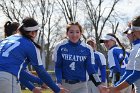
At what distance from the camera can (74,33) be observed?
27.1 feet

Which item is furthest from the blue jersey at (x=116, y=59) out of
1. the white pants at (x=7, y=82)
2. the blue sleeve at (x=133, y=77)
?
the blue sleeve at (x=133, y=77)

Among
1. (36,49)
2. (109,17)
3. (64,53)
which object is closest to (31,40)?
(36,49)

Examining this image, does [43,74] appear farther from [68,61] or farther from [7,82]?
[68,61]

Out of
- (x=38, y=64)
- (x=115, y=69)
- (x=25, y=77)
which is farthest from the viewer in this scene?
(x=115, y=69)

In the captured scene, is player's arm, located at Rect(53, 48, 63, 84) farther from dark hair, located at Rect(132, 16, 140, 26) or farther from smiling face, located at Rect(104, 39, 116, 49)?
smiling face, located at Rect(104, 39, 116, 49)

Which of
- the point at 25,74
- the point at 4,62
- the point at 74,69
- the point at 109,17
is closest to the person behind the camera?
the point at 4,62

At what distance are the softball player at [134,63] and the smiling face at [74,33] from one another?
199cm

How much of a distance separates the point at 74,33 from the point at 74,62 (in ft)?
1.92

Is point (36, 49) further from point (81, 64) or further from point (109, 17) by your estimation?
point (109, 17)

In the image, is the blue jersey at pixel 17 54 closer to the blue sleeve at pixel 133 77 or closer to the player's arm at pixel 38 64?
the player's arm at pixel 38 64

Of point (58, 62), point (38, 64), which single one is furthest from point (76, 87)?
point (38, 64)

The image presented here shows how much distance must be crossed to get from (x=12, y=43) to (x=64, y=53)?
1.92 m

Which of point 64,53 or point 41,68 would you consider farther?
point 64,53

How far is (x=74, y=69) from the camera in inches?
321
